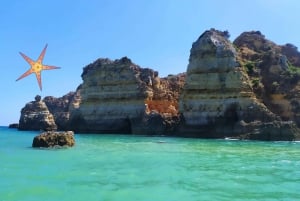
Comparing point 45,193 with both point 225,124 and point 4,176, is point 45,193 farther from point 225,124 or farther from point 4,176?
point 225,124

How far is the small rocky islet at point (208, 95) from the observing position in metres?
54.6

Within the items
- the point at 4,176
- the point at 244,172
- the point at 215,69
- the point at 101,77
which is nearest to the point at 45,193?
the point at 4,176

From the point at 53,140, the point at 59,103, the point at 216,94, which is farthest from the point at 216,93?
the point at 59,103

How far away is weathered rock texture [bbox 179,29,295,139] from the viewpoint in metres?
54.6

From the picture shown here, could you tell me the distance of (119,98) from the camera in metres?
73.8

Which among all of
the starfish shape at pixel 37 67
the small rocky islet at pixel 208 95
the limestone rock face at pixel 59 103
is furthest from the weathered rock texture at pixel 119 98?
the starfish shape at pixel 37 67

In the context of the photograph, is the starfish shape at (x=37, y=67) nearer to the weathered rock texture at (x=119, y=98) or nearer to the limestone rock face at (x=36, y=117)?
the weathered rock texture at (x=119, y=98)

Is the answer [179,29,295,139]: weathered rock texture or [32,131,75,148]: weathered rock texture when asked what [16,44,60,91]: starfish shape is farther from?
[179,29,295,139]: weathered rock texture

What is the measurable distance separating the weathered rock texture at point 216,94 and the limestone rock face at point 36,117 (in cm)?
4116

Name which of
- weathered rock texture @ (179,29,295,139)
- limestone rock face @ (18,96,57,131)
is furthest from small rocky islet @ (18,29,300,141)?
limestone rock face @ (18,96,57,131)

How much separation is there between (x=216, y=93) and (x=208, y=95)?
3.71 feet

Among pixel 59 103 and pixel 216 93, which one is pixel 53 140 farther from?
pixel 59 103

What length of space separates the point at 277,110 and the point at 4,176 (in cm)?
4683

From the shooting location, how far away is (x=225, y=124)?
55656 millimetres
